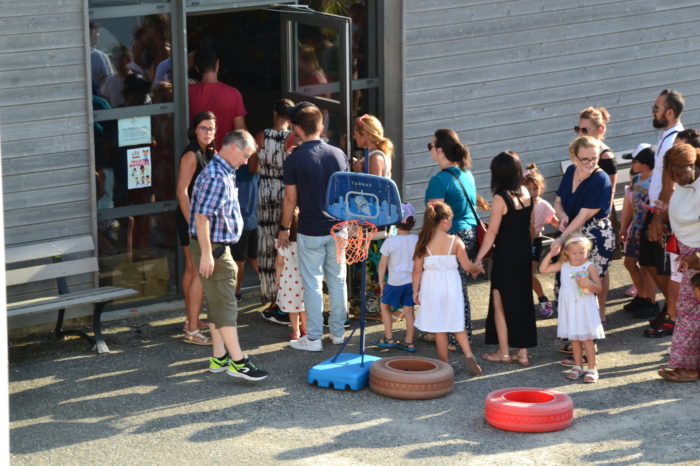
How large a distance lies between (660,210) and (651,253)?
2.29ft

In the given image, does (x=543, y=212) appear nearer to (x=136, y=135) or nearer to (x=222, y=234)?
(x=222, y=234)

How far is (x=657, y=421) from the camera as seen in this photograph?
787 cm

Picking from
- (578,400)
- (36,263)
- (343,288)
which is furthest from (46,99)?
(578,400)

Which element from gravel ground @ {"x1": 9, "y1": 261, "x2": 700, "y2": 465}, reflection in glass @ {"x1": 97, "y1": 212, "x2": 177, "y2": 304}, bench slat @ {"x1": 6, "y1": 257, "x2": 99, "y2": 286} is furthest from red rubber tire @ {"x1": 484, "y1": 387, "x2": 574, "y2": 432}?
reflection in glass @ {"x1": 97, "y1": 212, "x2": 177, "y2": 304}

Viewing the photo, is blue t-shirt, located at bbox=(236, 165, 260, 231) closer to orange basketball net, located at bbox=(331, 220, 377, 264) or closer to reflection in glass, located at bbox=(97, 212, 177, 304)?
reflection in glass, located at bbox=(97, 212, 177, 304)

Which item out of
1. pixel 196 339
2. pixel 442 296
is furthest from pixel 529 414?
pixel 196 339

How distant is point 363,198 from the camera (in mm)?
8398

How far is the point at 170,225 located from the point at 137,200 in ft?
1.33

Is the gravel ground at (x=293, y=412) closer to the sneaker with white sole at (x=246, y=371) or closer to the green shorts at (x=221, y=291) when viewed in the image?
the sneaker with white sole at (x=246, y=371)

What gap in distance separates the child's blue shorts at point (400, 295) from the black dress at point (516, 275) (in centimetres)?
68

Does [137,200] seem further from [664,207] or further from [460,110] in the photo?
[664,207]

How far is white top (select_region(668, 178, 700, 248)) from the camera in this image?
28.0 feet

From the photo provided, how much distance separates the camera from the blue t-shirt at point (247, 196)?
33.2 feet

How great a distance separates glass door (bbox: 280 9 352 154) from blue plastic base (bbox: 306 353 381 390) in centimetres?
211
